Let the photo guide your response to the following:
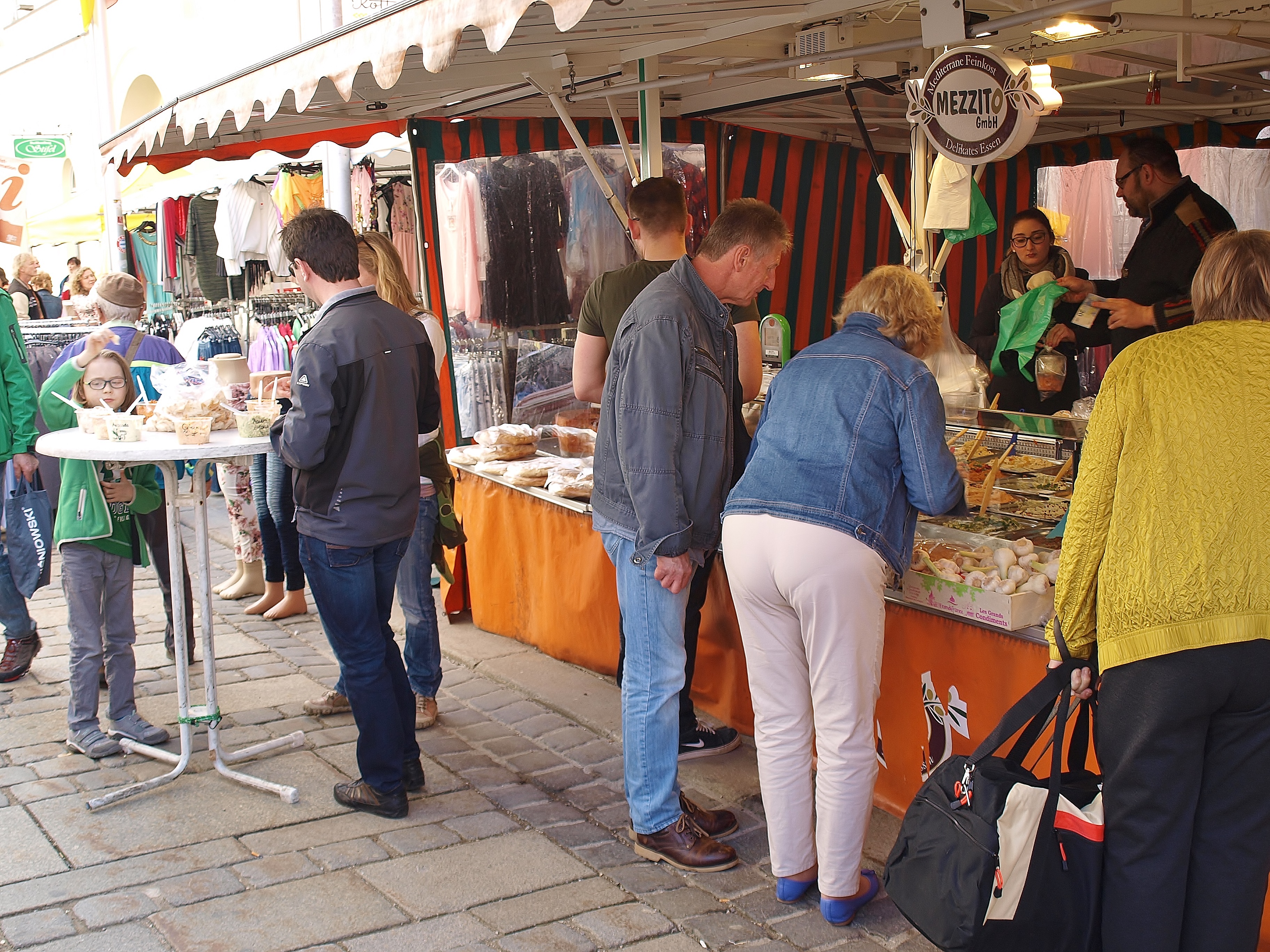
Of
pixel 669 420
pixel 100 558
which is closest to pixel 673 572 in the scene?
pixel 669 420

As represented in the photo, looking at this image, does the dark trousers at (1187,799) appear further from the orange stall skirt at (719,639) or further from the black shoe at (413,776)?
the black shoe at (413,776)

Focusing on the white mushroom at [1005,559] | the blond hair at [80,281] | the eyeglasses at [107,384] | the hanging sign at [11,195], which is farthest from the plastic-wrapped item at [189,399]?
the blond hair at [80,281]

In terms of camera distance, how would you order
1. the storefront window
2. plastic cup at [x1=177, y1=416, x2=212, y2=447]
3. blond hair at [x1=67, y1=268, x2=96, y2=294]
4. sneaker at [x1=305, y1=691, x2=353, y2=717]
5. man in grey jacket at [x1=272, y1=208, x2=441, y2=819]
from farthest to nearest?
1. blond hair at [x1=67, y1=268, x2=96, y2=294]
2. the storefront window
3. sneaker at [x1=305, y1=691, x2=353, y2=717]
4. plastic cup at [x1=177, y1=416, x2=212, y2=447]
5. man in grey jacket at [x1=272, y1=208, x2=441, y2=819]

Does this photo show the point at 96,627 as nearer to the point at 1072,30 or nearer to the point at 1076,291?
the point at 1076,291

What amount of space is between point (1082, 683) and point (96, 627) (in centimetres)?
353

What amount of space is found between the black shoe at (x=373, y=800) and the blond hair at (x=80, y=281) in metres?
11.3

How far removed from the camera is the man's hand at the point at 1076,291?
504 cm

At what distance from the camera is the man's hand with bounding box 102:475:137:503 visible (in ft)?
13.8

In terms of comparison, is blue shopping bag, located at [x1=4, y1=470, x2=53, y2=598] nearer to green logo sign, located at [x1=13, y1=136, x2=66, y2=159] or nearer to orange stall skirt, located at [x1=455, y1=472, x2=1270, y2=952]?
orange stall skirt, located at [x1=455, y1=472, x2=1270, y2=952]

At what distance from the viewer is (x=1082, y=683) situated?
2531 mm

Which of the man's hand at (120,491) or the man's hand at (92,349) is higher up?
the man's hand at (92,349)

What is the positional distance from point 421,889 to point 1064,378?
Answer: 3709mm

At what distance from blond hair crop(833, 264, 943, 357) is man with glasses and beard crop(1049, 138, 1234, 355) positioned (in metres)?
1.98

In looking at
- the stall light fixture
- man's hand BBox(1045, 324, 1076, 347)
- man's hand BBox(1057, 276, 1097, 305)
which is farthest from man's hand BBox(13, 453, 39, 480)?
the stall light fixture
